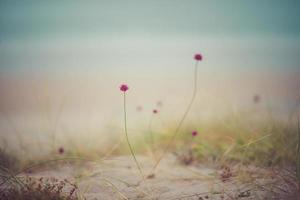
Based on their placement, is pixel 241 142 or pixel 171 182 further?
pixel 241 142

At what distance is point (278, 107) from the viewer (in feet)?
14.7

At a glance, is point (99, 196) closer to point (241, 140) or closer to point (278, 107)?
point (241, 140)

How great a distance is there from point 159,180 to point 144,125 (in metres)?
1.49

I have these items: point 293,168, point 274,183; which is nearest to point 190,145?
point 293,168

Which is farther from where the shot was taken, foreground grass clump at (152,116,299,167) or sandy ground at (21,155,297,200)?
foreground grass clump at (152,116,299,167)

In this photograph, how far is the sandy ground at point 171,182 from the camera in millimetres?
2596

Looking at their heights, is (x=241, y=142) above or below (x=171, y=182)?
above

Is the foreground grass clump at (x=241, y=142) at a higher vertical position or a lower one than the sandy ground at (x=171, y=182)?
higher

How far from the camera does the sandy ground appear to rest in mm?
2596

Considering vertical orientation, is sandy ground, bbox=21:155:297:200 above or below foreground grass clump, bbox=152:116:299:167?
below

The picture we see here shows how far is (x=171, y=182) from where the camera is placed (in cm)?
299

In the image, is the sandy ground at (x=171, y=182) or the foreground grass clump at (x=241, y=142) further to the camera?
the foreground grass clump at (x=241, y=142)

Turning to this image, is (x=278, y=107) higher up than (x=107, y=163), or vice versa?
(x=278, y=107)

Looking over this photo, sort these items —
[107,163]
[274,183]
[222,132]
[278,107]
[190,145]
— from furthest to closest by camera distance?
[278,107]
[222,132]
[190,145]
[107,163]
[274,183]
